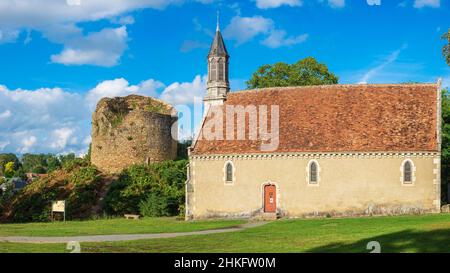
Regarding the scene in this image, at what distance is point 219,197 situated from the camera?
1442 inches

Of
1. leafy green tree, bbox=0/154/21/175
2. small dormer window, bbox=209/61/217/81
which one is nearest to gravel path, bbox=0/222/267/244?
small dormer window, bbox=209/61/217/81

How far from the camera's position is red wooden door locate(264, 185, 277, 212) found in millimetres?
35500

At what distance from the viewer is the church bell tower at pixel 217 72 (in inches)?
1607

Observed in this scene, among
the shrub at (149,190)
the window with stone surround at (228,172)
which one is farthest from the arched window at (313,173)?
the shrub at (149,190)

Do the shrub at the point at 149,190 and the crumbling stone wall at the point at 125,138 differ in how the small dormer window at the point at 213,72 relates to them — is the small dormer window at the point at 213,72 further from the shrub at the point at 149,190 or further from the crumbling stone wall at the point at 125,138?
the shrub at the point at 149,190

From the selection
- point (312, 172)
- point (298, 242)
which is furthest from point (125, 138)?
point (298, 242)

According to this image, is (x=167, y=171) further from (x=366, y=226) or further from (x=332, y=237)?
(x=332, y=237)

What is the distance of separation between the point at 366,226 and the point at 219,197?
42.9 feet

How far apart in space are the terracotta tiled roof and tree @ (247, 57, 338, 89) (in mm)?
13703

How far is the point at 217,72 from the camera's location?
137ft

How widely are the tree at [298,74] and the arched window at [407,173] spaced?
Result: 63.9 feet

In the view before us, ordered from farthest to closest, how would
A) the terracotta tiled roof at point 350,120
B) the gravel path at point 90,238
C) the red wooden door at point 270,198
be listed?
the red wooden door at point 270,198
the terracotta tiled roof at point 350,120
the gravel path at point 90,238

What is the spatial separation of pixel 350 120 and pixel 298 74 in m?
17.2
